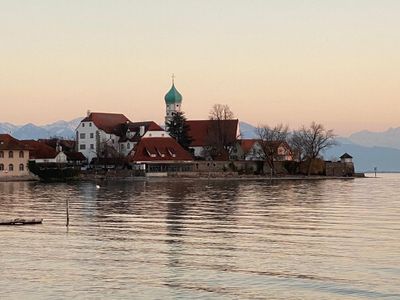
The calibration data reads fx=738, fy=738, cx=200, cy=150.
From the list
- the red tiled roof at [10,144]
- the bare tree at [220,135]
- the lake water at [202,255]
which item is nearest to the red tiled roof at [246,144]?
the bare tree at [220,135]

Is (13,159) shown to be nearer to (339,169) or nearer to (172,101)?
A: (172,101)

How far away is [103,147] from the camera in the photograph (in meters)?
135

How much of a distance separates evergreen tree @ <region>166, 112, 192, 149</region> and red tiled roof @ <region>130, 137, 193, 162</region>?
288 inches

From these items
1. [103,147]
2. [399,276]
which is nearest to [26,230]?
[399,276]

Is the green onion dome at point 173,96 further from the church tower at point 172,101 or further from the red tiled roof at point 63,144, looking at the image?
the red tiled roof at point 63,144

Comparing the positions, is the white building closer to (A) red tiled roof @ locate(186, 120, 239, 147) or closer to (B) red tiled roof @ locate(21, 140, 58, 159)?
(B) red tiled roof @ locate(21, 140, 58, 159)

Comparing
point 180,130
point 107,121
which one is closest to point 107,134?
point 107,121

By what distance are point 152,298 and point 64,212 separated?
30.6m

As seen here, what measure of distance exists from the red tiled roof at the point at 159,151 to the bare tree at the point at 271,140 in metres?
15.4

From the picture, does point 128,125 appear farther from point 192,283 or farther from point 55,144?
point 192,283

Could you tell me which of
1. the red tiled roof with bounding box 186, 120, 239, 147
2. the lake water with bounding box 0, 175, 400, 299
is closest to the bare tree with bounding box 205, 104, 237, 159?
the red tiled roof with bounding box 186, 120, 239, 147

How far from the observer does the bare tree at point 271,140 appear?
137 m

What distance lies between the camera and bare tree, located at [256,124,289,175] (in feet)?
449

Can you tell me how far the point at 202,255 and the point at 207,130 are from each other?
113717 millimetres
